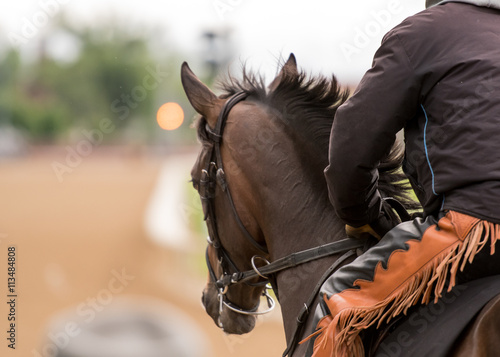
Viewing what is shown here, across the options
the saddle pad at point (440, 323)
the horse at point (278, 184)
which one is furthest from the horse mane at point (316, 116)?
the saddle pad at point (440, 323)

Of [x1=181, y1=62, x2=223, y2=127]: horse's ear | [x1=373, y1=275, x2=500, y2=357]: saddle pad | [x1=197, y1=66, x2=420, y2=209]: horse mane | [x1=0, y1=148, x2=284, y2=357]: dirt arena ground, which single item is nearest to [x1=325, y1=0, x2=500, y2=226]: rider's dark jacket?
[x1=373, y1=275, x2=500, y2=357]: saddle pad

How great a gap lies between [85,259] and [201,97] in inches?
542

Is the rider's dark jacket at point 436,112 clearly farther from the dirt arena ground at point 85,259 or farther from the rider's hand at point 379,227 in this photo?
the dirt arena ground at point 85,259

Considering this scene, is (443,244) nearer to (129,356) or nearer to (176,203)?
(129,356)

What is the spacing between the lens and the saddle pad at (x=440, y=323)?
2057mm

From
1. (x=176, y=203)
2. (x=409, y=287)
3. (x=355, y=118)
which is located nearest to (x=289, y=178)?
(x=355, y=118)

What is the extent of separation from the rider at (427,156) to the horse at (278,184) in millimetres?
414

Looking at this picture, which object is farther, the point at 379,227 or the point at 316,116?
the point at 316,116

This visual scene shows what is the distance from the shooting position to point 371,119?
231 centimetres

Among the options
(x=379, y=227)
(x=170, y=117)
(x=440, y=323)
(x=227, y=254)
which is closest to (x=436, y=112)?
(x=379, y=227)

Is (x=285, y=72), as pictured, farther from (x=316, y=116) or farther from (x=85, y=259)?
(x=85, y=259)

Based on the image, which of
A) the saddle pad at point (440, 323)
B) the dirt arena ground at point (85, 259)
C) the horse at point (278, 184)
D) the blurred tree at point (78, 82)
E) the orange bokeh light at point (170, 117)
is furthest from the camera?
the blurred tree at point (78, 82)

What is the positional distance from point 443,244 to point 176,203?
56.5 ft

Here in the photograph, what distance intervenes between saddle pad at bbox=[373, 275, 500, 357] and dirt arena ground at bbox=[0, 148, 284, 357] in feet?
2.64
